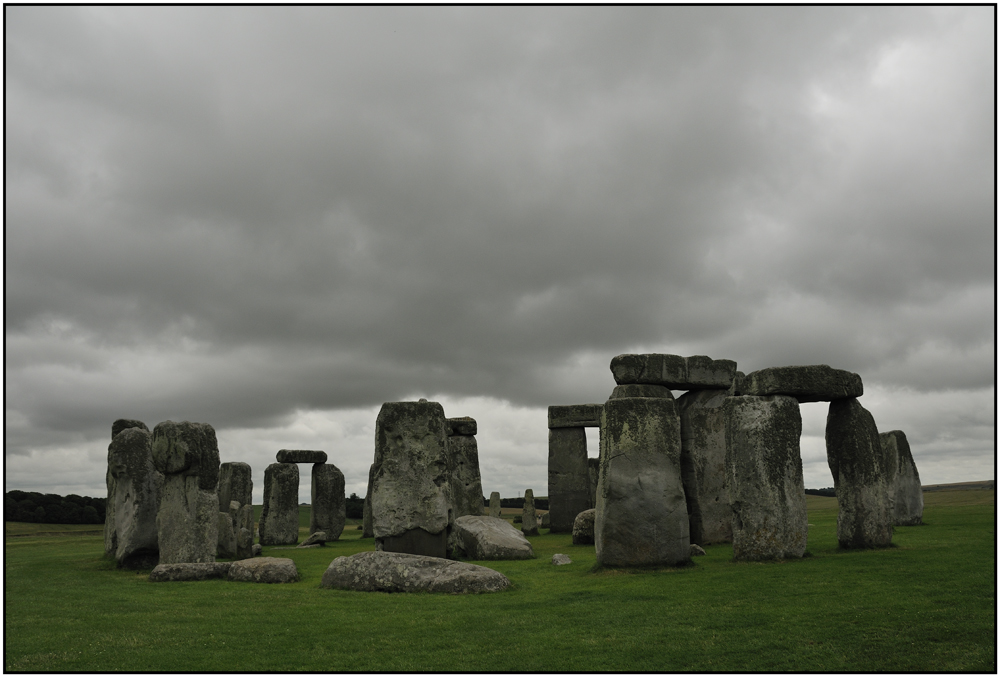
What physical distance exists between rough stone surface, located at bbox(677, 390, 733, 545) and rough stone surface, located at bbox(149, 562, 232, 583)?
10.1 m

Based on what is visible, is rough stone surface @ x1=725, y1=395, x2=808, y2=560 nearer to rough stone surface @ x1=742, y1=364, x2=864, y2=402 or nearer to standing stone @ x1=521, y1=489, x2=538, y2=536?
rough stone surface @ x1=742, y1=364, x2=864, y2=402

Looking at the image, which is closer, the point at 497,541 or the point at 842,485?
the point at 842,485

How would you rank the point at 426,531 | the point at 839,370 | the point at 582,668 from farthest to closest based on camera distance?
the point at 426,531 < the point at 839,370 < the point at 582,668

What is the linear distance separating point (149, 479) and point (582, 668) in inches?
454

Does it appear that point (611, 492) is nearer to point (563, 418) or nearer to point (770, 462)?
point (770, 462)

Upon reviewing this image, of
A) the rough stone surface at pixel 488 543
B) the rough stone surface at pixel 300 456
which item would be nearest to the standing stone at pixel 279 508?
the rough stone surface at pixel 300 456

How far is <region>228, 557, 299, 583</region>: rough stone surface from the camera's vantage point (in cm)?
1127

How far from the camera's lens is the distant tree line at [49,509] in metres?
34.7

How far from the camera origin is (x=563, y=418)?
23.7 meters

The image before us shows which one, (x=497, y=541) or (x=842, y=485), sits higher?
(x=842, y=485)

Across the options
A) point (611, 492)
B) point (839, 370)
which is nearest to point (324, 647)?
point (611, 492)

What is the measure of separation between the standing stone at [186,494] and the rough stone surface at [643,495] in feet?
22.9

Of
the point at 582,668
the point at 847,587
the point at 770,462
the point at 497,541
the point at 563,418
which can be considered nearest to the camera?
the point at 582,668

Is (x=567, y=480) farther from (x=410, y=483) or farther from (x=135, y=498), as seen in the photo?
(x=135, y=498)
